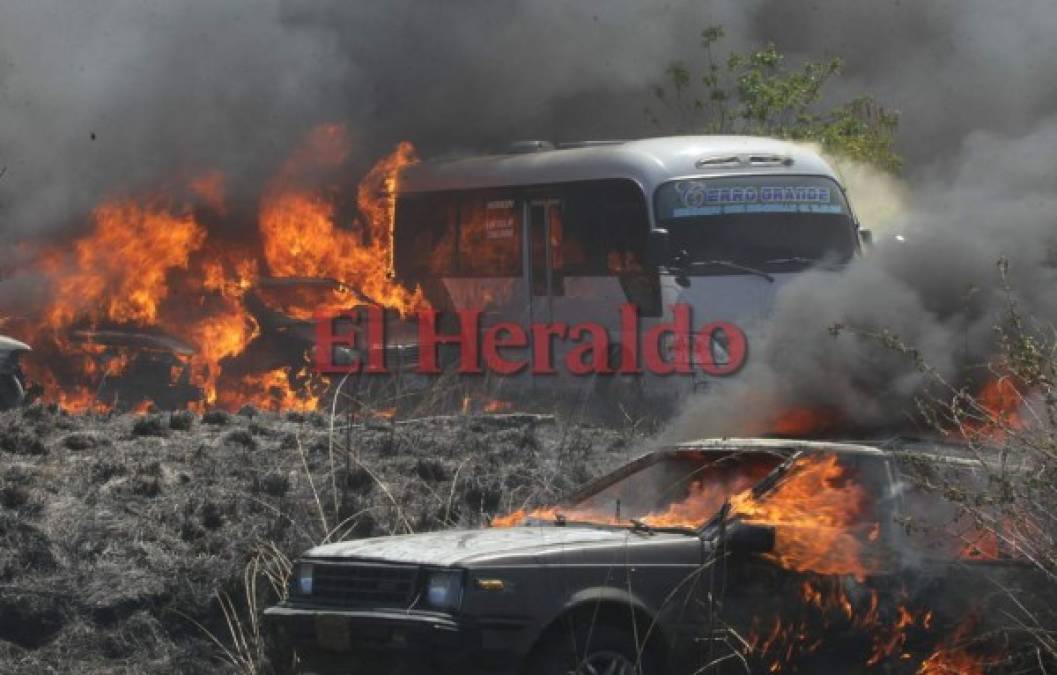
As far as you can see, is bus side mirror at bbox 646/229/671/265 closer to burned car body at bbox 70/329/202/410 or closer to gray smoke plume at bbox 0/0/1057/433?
gray smoke plume at bbox 0/0/1057/433

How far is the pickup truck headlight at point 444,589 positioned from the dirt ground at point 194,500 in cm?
163

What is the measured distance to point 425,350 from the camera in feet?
57.2

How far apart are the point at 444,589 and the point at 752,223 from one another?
32.8ft

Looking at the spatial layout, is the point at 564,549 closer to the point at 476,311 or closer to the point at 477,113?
the point at 476,311

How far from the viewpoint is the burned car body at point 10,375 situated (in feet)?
44.1

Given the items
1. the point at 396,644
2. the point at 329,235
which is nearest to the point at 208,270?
the point at 329,235

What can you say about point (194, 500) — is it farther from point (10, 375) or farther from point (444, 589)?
point (10, 375)

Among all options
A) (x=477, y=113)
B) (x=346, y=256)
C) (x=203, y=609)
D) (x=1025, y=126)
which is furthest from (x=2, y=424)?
(x=1025, y=126)

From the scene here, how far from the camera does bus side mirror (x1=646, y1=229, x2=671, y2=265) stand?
1622 cm

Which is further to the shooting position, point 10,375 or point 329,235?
point 329,235

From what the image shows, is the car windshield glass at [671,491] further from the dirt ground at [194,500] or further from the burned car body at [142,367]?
the burned car body at [142,367]

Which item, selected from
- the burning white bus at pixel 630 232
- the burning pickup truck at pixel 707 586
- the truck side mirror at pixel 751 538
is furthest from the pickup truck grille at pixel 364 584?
the burning white bus at pixel 630 232

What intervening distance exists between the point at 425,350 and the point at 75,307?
11.4 ft

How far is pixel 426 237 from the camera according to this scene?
61.9ft
